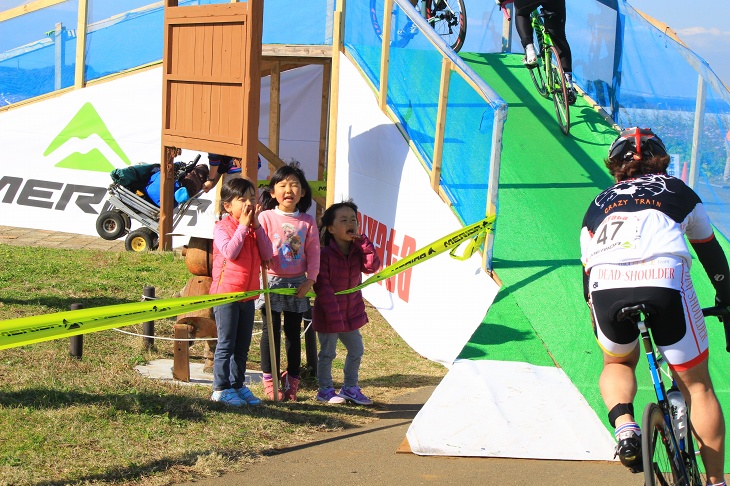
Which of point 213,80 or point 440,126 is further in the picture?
point 213,80

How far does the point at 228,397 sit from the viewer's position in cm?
585

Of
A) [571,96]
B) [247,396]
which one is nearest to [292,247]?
[247,396]

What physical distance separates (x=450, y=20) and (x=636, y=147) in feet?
29.1

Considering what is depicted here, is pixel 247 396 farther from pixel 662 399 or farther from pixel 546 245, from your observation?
pixel 546 245

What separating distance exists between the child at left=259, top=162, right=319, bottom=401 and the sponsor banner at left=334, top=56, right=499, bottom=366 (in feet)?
5.37

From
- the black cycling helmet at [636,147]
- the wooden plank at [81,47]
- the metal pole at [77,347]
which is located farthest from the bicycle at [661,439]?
the wooden plank at [81,47]

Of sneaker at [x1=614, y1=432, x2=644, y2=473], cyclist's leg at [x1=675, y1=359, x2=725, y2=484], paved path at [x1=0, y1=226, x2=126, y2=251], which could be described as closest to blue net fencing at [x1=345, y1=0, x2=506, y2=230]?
cyclist's leg at [x1=675, y1=359, x2=725, y2=484]

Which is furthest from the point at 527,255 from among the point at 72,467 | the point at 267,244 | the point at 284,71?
the point at 284,71

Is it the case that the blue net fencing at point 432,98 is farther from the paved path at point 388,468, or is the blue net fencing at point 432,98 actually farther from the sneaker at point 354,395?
the paved path at point 388,468

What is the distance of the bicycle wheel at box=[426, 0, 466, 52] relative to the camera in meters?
12.6

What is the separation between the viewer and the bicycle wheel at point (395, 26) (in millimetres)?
9281

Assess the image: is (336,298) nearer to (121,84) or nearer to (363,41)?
(363,41)

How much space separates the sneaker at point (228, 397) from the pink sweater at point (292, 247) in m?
A: 0.89

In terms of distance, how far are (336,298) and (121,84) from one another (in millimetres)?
8263
